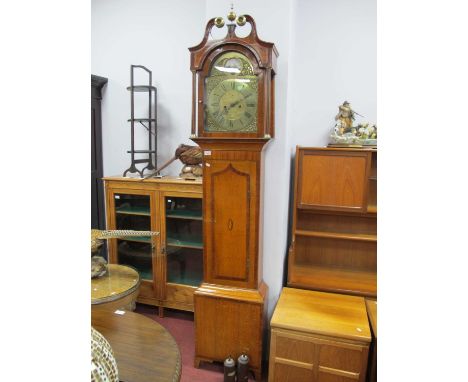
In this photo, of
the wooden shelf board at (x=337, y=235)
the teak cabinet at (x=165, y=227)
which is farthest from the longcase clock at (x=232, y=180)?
the teak cabinet at (x=165, y=227)

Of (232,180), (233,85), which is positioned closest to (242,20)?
(233,85)

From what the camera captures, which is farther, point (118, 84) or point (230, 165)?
point (118, 84)

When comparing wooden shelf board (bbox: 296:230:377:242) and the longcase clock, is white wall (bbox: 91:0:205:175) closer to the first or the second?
the longcase clock

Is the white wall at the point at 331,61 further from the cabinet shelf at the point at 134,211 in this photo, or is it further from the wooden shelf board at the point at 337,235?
the cabinet shelf at the point at 134,211

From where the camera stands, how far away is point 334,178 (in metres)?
2.21

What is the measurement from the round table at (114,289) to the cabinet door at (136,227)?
70 centimetres

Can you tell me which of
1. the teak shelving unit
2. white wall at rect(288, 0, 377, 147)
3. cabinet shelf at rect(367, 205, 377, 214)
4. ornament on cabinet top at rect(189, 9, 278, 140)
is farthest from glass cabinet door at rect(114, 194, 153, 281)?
cabinet shelf at rect(367, 205, 377, 214)

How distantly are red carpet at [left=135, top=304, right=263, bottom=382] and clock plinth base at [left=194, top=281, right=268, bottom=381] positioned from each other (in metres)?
0.12

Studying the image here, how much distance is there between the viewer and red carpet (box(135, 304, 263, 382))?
217cm
